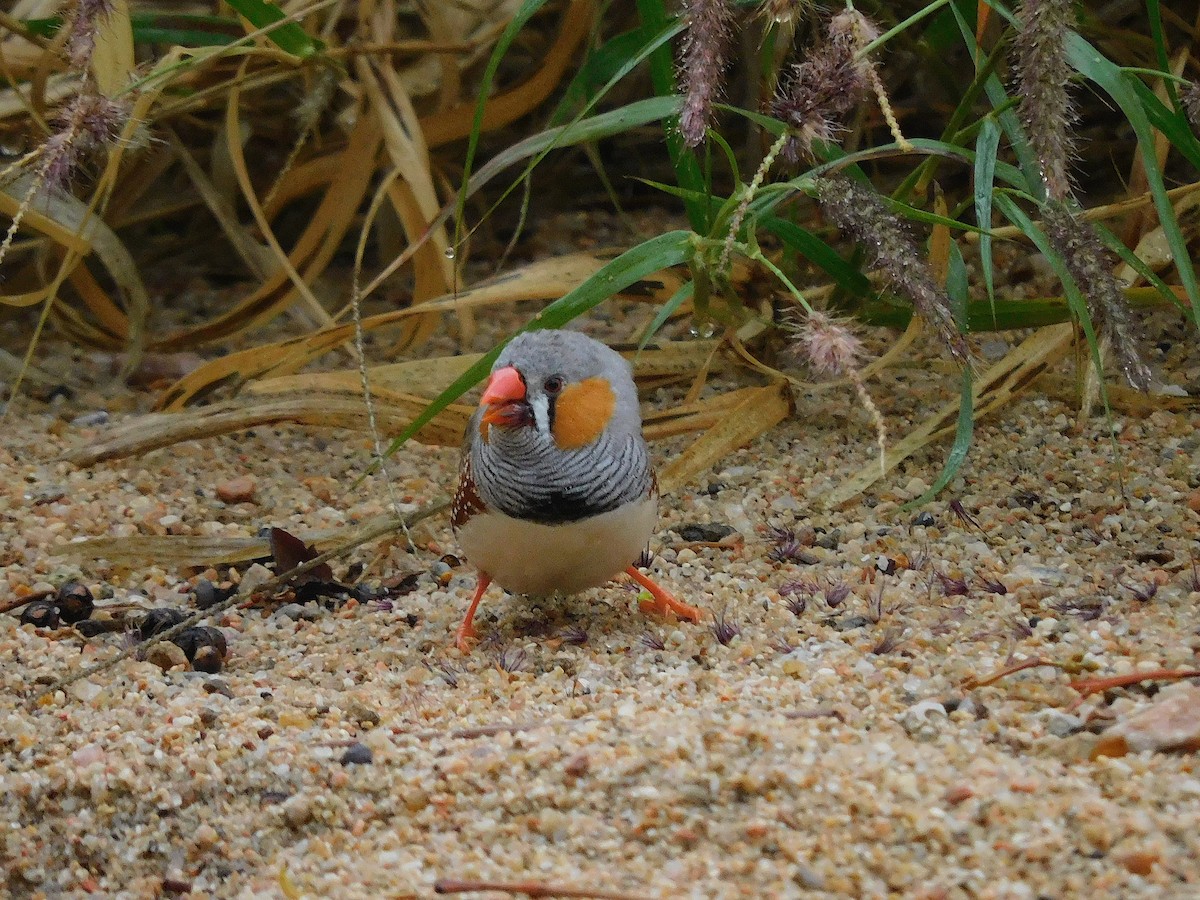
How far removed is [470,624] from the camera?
2.94m

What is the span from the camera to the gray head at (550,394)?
2.68 meters

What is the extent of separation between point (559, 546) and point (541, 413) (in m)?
0.26

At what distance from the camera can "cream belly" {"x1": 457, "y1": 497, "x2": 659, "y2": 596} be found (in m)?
2.68

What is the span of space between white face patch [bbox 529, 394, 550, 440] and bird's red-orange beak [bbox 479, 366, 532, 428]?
13 millimetres

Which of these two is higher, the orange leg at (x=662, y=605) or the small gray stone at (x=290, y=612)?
the orange leg at (x=662, y=605)

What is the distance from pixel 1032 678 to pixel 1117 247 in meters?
1.06

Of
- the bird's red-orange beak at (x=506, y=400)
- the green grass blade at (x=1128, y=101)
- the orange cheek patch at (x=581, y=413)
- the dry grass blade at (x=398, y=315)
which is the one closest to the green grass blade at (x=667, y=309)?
the orange cheek patch at (x=581, y=413)

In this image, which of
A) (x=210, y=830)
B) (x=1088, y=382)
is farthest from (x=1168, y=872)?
(x=1088, y=382)

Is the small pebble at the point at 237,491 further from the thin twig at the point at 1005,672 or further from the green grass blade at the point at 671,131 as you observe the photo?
the thin twig at the point at 1005,672

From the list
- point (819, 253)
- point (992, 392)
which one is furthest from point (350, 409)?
point (992, 392)

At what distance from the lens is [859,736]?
2.17 m

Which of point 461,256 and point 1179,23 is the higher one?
point 1179,23

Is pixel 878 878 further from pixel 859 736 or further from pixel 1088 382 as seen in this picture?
pixel 1088 382

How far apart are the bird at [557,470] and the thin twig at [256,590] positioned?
0.23 m
